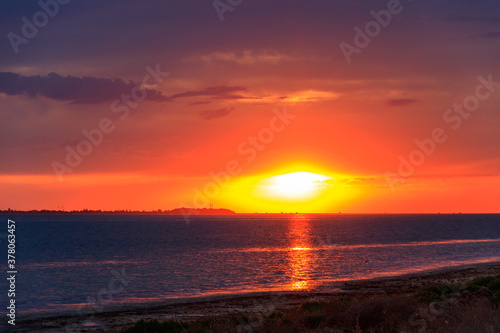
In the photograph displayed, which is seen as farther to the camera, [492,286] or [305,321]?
[492,286]

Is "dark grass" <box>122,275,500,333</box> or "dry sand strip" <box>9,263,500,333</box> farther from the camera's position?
"dry sand strip" <box>9,263,500,333</box>

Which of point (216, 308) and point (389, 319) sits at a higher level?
point (389, 319)

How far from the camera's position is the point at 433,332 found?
11.8 m

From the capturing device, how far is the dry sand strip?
26.3 m

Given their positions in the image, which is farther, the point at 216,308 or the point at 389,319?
the point at 216,308

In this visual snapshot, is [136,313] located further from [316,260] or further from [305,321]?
[316,260]

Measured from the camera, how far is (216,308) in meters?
30.4

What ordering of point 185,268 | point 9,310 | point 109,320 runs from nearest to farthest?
point 109,320 < point 9,310 < point 185,268

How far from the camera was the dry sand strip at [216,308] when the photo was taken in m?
26.3

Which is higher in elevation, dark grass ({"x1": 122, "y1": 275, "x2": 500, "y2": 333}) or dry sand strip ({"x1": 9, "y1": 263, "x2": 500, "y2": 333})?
dark grass ({"x1": 122, "y1": 275, "x2": 500, "y2": 333})

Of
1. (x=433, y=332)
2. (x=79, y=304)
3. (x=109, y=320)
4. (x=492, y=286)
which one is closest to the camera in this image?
(x=433, y=332)

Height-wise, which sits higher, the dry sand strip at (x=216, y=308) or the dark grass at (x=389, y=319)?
the dark grass at (x=389, y=319)

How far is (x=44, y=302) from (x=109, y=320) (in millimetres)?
10566

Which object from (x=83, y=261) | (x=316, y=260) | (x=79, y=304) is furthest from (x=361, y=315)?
(x=83, y=261)
